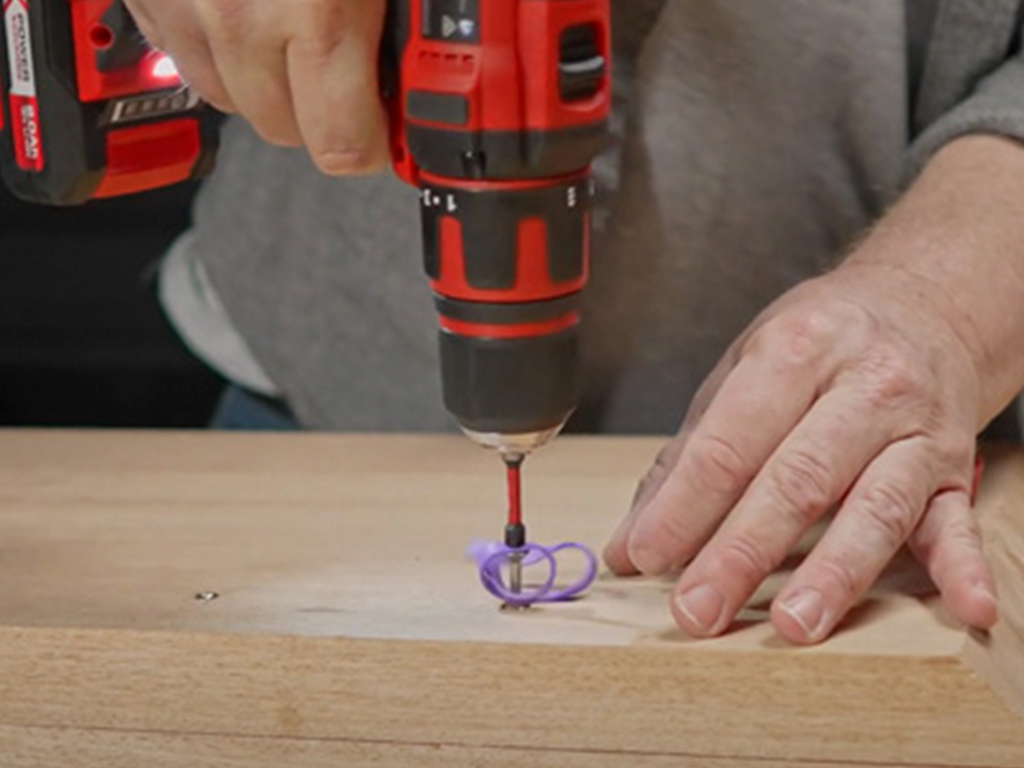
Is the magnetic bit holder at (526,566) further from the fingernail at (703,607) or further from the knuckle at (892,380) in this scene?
the knuckle at (892,380)

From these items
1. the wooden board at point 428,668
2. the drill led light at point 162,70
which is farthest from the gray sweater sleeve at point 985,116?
the drill led light at point 162,70

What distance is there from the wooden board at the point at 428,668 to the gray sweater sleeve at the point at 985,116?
0.96 ft

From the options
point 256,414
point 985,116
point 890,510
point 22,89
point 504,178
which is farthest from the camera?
point 256,414

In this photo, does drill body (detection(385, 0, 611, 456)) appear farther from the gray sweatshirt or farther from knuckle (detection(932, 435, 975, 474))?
the gray sweatshirt

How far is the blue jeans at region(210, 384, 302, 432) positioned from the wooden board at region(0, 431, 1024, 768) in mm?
455

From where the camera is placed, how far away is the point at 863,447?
1.06 meters

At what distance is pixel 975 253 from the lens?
122 cm

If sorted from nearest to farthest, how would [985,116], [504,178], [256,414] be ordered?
[504,178] → [985,116] → [256,414]

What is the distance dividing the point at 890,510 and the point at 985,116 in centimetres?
40

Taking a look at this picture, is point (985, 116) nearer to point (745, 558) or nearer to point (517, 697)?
point (745, 558)

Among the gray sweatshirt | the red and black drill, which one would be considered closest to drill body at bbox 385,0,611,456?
the red and black drill

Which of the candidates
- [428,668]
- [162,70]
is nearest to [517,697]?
[428,668]

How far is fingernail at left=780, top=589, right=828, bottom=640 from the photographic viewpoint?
3.25 ft

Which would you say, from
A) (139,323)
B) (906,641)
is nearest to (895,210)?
(906,641)
